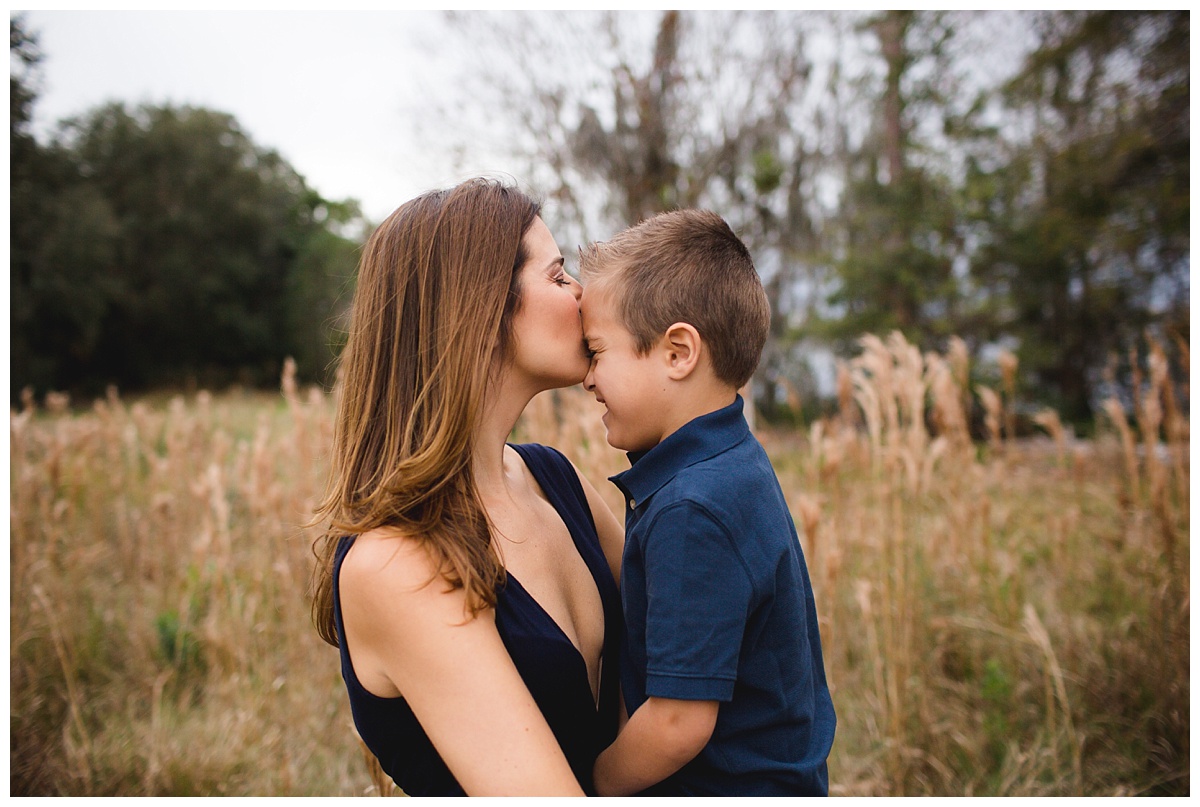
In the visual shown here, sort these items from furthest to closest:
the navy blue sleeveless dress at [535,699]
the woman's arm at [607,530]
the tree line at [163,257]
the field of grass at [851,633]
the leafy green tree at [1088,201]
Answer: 1. the tree line at [163,257]
2. the leafy green tree at [1088,201]
3. the field of grass at [851,633]
4. the woman's arm at [607,530]
5. the navy blue sleeveless dress at [535,699]

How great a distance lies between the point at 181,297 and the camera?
60.8 ft

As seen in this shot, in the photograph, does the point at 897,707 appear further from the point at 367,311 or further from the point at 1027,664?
the point at 367,311

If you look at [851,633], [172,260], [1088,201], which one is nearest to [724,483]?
[851,633]

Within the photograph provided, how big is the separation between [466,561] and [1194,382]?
2.57 metres

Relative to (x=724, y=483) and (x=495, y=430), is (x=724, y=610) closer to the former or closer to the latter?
(x=724, y=483)

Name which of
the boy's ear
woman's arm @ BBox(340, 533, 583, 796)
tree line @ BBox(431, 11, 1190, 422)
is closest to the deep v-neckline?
woman's arm @ BBox(340, 533, 583, 796)

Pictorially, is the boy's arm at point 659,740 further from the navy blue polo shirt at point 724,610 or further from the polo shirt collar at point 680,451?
the polo shirt collar at point 680,451

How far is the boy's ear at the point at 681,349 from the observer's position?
3.90 feet

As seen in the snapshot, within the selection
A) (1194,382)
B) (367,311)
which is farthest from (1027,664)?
(367,311)

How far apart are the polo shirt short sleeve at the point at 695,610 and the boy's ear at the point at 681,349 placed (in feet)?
0.81

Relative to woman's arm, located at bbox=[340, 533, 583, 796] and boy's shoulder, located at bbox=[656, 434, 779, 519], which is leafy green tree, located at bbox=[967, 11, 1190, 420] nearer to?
boy's shoulder, located at bbox=[656, 434, 779, 519]

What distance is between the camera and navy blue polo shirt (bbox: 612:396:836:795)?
1008mm

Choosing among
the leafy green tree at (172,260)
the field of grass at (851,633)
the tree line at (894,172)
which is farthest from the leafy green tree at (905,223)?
the leafy green tree at (172,260)

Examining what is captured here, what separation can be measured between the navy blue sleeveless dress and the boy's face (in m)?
0.30
